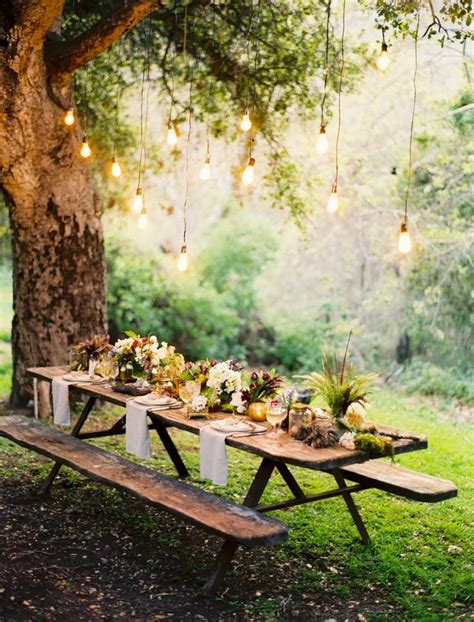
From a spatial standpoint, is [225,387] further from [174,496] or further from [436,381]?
[436,381]

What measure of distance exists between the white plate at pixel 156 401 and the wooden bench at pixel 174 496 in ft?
1.37

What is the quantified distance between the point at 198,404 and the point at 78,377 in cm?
156

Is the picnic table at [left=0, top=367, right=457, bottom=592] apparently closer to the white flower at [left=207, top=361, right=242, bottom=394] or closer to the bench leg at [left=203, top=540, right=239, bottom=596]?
the bench leg at [left=203, top=540, right=239, bottom=596]

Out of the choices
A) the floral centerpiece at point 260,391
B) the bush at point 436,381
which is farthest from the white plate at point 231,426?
the bush at point 436,381

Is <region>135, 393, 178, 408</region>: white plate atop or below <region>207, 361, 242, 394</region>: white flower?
below

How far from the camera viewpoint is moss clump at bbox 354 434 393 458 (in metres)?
4.80

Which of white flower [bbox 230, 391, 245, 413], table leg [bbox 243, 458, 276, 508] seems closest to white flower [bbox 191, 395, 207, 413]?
white flower [bbox 230, 391, 245, 413]

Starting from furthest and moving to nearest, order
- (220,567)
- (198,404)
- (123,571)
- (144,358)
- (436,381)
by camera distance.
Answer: (436,381), (144,358), (198,404), (123,571), (220,567)

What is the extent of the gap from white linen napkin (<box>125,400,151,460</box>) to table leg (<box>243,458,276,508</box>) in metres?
0.98

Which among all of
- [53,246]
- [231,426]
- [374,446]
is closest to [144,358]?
[231,426]

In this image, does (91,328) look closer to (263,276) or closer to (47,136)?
(47,136)

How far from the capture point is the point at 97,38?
7094 millimetres

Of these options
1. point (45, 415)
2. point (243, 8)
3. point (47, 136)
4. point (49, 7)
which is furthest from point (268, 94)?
point (45, 415)

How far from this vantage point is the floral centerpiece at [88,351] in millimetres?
6648
